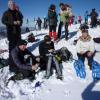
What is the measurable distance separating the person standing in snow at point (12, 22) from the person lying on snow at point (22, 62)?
5.22ft

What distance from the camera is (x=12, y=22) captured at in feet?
33.5

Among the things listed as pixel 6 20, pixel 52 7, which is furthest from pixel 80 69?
pixel 52 7

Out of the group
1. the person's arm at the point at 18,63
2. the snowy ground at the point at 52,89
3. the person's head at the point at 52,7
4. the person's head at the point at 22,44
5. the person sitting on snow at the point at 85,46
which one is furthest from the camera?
the person's head at the point at 52,7

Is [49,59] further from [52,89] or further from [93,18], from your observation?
[93,18]

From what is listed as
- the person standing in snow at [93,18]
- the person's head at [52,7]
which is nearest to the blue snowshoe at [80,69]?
the person's head at [52,7]

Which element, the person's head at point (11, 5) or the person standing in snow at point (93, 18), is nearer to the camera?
the person's head at point (11, 5)

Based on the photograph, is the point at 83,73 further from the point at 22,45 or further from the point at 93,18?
the point at 93,18

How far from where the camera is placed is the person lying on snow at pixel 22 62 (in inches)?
317

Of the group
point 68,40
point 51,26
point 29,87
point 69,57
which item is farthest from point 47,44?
point 68,40

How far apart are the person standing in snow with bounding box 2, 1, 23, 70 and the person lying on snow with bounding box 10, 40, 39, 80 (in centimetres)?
159

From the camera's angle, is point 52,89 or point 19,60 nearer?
point 52,89

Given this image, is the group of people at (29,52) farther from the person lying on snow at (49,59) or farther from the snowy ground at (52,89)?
the snowy ground at (52,89)

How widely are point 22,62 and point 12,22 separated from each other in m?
2.49

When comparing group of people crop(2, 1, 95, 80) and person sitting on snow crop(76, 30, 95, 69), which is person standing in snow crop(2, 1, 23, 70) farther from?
person sitting on snow crop(76, 30, 95, 69)
